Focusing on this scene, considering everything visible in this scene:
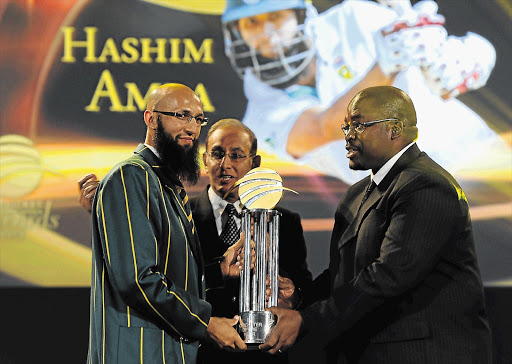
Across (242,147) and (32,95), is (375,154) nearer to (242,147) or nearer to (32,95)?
(242,147)

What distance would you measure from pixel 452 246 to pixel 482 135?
7.80 ft

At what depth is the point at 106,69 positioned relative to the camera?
5148 mm

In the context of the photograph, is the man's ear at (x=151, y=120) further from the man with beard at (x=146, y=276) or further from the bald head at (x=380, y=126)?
the bald head at (x=380, y=126)

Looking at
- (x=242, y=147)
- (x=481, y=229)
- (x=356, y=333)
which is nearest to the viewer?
(x=356, y=333)

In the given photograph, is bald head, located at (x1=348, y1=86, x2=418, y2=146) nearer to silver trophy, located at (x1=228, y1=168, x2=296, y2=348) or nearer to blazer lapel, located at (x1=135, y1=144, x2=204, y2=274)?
silver trophy, located at (x1=228, y1=168, x2=296, y2=348)

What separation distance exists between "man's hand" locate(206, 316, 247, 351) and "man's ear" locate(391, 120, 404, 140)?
104 cm

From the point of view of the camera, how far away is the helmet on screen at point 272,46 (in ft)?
16.8

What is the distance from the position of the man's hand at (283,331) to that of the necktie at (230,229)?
2.16ft

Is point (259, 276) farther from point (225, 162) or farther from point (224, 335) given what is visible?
point (225, 162)

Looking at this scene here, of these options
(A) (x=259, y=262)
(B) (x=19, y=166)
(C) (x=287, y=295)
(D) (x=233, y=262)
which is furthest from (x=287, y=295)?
(B) (x=19, y=166)

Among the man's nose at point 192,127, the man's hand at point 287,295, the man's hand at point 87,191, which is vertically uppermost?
the man's nose at point 192,127

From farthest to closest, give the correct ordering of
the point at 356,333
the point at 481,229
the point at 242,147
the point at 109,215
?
the point at 481,229 < the point at 242,147 < the point at 356,333 < the point at 109,215

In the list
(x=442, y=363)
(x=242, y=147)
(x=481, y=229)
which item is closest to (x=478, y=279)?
(x=442, y=363)

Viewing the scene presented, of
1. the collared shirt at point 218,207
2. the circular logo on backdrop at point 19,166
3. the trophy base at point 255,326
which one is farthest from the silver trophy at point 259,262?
the circular logo on backdrop at point 19,166
